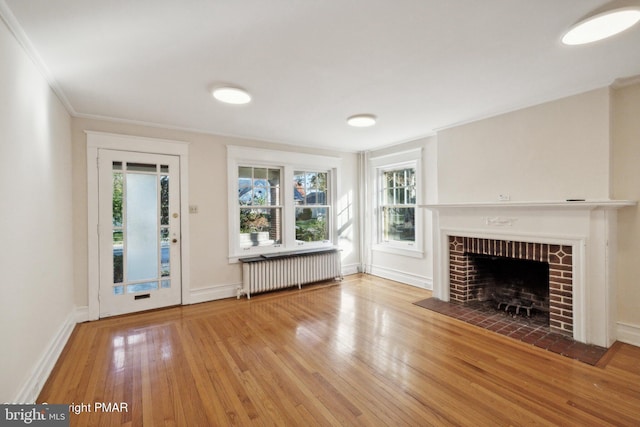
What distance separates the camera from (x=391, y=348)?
2.68 m

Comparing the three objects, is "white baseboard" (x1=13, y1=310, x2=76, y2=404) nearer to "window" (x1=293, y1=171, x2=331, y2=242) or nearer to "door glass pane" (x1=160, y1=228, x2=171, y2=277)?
"door glass pane" (x1=160, y1=228, x2=171, y2=277)

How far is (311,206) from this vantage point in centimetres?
529

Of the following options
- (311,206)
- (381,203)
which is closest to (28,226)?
(311,206)

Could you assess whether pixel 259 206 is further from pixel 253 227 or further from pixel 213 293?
pixel 213 293

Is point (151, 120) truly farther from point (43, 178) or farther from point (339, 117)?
point (339, 117)

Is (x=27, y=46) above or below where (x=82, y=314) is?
above

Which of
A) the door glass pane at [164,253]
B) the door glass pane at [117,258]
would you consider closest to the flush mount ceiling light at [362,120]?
the door glass pane at [164,253]

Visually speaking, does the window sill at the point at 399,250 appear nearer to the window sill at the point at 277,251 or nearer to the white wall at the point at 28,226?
the window sill at the point at 277,251

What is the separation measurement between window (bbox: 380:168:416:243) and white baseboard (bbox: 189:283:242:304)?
287cm

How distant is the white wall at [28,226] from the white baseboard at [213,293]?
4.60 feet

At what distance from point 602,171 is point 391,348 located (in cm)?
265

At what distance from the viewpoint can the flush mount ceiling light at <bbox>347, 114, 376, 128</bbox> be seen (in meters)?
3.56

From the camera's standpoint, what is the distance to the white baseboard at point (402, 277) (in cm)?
461

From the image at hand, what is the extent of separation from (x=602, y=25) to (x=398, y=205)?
352cm
